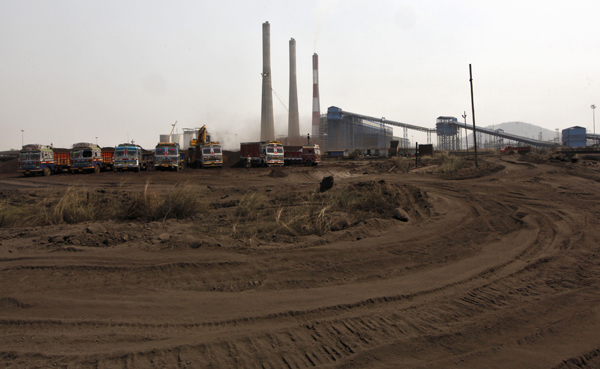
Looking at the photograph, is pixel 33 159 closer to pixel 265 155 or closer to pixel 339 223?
pixel 265 155

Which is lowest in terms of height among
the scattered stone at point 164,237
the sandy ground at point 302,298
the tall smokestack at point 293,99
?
the sandy ground at point 302,298

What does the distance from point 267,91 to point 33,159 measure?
53658mm

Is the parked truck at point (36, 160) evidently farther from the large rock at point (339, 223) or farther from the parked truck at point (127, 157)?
the large rock at point (339, 223)

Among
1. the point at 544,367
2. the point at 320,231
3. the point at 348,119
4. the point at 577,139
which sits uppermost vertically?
the point at 348,119

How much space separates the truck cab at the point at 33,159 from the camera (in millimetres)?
31766

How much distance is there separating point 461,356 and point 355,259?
3.28 metres

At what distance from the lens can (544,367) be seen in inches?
143

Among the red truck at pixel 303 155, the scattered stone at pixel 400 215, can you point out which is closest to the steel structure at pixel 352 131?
the red truck at pixel 303 155

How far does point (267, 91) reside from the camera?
79.7m

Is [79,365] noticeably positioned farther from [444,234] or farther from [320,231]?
[444,234]

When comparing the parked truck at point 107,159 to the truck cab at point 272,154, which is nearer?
the parked truck at point 107,159

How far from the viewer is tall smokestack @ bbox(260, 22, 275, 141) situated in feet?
260

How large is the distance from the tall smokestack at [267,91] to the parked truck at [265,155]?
113 feet

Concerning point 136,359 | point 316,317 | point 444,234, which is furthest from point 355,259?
point 136,359
